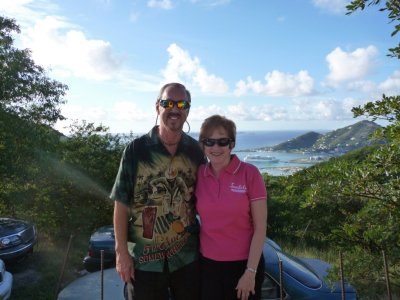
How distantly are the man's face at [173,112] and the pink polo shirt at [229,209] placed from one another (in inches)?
14.7

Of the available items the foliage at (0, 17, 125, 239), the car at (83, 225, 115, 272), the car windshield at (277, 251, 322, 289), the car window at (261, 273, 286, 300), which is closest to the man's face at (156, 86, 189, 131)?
the car window at (261, 273, 286, 300)

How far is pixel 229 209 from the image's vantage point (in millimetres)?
2250

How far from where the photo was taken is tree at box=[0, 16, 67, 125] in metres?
10.4

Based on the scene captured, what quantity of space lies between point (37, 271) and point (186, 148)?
694cm

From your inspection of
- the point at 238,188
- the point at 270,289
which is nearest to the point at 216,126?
the point at 238,188

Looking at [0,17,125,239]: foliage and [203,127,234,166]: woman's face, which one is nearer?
[203,127,234,166]: woman's face

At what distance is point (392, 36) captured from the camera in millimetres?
2686

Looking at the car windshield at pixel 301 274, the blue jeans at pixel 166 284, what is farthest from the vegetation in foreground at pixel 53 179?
the blue jeans at pixel 166 284

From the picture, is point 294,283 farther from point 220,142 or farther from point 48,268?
point 48,268

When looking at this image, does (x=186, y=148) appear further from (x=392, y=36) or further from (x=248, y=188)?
(x=392, y=36)

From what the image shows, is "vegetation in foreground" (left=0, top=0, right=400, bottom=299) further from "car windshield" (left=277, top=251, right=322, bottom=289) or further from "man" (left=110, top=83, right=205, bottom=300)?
"man" (left=110, top=83, right=205, bottom=300)

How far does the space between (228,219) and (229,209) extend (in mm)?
62

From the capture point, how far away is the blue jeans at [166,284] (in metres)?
2.41

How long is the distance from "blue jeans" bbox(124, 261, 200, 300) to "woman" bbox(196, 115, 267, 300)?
80 mm
